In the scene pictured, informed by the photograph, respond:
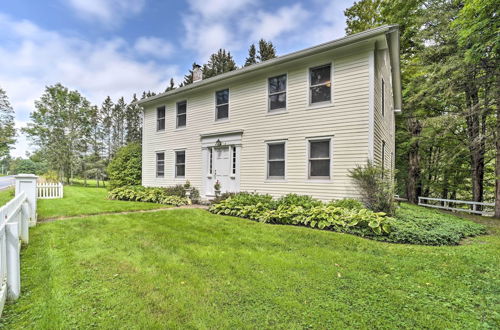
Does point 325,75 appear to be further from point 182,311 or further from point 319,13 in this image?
point 182,311

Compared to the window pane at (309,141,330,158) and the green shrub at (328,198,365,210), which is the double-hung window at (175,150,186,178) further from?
the green shrub at (328,198,365,210)

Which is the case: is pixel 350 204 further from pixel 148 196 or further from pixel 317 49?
pixel 148 196

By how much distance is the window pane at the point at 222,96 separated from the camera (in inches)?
420

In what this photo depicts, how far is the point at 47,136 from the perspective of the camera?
27.3m

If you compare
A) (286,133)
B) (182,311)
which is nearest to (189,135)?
(286,133)

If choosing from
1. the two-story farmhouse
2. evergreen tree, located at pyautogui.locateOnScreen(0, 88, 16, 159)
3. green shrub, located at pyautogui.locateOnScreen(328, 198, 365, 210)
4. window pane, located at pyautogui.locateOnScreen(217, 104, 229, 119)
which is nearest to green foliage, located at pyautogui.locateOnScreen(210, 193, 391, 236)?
green shrub, located at pyautogui.locateOnScreen(328, 198, 365, 210)

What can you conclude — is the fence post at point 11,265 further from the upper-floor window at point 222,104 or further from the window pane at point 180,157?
the window pane at point 180,157

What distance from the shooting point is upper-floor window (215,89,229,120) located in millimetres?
10675

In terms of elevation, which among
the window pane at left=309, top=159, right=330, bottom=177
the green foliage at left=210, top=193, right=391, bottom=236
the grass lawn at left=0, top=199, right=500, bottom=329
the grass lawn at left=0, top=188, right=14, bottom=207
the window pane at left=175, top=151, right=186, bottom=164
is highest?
the window pane at left=175, top=151, right=186, bottom=164

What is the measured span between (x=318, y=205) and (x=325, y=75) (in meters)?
4.57

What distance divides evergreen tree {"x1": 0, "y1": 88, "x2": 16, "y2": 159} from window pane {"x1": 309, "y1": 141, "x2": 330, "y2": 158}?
1167 inches

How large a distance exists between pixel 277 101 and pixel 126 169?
10.4 m

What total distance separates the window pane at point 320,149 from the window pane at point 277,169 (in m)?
1.21

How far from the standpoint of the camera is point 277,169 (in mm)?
9039
